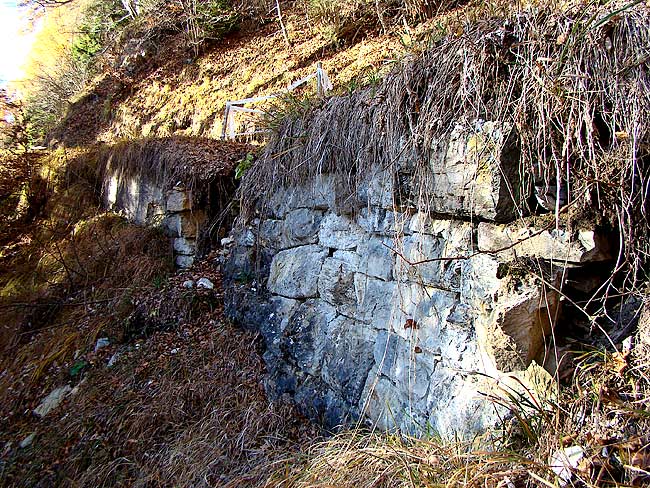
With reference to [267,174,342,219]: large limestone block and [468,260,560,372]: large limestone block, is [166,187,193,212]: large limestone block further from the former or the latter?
[468,260,560,372]: large limestone block

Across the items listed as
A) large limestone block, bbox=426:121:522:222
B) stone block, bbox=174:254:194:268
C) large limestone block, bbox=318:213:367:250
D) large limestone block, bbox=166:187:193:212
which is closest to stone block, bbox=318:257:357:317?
large limestone block, bbox=318:213:367:250

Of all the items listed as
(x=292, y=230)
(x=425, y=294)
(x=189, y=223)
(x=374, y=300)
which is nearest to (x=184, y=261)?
(x=189, y=223)

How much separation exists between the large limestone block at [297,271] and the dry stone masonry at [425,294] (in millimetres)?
13

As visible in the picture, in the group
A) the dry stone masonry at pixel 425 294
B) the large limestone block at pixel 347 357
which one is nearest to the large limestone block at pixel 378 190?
the dry stone masonry at pixel 425 294

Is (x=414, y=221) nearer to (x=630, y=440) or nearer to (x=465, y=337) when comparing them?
(x=465, y=337)

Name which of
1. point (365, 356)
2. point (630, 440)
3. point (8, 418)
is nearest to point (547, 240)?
point (630, 440)

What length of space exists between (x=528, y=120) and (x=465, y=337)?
1058 mm

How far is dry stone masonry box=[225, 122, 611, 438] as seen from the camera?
1.86 m

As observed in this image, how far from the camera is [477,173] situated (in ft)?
6.57

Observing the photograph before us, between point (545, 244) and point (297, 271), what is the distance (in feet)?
6.33

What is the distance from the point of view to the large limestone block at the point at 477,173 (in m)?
1.93

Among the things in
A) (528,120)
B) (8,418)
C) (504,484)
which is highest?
Answer: (528,120)

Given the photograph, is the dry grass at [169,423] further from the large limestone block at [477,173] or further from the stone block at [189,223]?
the large limestone block at [477,173]

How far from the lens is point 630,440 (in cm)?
145
